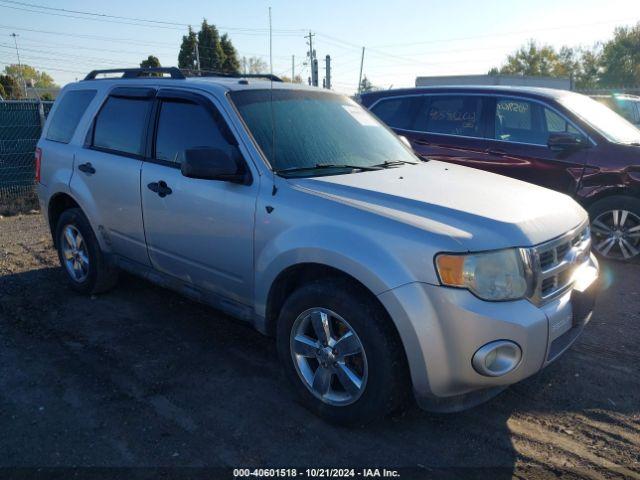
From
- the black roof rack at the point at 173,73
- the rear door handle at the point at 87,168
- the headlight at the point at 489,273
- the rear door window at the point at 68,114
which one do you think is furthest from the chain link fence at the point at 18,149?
the headlight at the point at 489,273

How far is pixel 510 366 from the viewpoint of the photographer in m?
2.48

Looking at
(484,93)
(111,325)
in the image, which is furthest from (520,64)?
(111,325)

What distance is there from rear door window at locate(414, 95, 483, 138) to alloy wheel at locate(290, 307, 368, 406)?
14.4 ft

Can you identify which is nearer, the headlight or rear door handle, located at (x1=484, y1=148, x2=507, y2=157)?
the headlight

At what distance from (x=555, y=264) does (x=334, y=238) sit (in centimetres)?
117

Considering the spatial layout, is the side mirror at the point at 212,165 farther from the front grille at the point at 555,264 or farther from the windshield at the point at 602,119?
the windshield at the point at 602,119

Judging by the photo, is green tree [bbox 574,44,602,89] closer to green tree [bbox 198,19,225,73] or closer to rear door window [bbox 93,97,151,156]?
green tree [bbox 198,19,225,73]

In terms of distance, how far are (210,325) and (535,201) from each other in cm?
264

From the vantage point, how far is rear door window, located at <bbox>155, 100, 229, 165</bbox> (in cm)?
350

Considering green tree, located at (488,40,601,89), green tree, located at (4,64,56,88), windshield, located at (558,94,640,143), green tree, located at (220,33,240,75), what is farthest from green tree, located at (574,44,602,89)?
green tree, located at (4,64,56,88)

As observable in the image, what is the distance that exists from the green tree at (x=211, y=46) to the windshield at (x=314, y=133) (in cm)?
4644

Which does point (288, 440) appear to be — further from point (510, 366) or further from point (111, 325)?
point (111, 325)

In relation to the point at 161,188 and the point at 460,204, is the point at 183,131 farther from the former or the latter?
the point at 460,204

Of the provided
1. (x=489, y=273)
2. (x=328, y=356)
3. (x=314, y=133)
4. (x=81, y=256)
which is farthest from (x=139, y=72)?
(x=489, y=273)
